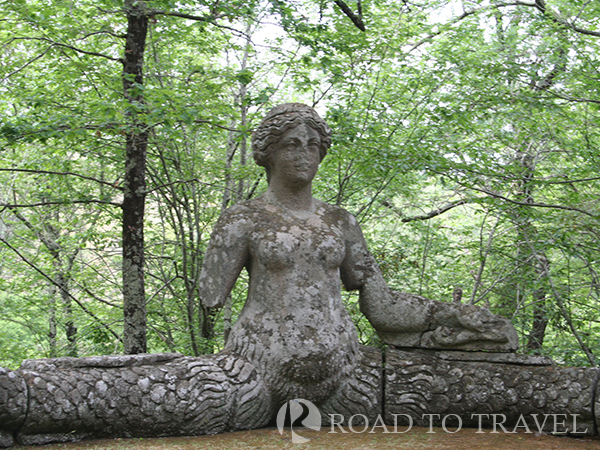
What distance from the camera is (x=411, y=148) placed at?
5.60m

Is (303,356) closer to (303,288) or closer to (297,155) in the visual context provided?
(303,288)

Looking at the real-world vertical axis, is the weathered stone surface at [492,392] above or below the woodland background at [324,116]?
below

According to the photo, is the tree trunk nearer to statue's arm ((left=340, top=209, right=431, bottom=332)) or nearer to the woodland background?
the woodland background

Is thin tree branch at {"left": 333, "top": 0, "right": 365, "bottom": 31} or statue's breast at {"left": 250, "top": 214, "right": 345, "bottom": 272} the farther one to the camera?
thin tree branch at {"left": 333, "top": 0, "right": 365, "bottom": 31}

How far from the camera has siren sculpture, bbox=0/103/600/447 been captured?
11.1 feet

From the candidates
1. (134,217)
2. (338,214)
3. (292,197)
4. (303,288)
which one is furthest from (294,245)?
(134,217)

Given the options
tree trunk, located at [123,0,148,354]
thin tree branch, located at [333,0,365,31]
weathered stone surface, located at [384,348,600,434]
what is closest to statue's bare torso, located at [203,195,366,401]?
weathered stone surface, located at [384,348,600,434]

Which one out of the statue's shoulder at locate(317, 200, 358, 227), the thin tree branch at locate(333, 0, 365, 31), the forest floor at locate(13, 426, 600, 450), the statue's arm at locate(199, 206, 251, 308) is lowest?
the forest floor at locate(13, 426, 600, 450)

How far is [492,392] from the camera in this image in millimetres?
3791

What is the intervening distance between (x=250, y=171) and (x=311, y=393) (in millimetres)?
3108

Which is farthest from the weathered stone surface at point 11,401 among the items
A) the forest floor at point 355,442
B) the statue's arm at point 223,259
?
the statue's arm at point 223,259

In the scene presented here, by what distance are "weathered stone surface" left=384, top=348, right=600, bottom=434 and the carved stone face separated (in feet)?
4.66

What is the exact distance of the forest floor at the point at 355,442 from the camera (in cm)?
321

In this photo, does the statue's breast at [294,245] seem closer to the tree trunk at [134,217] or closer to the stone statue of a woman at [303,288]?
the stone statue of a woman at [303,288]
